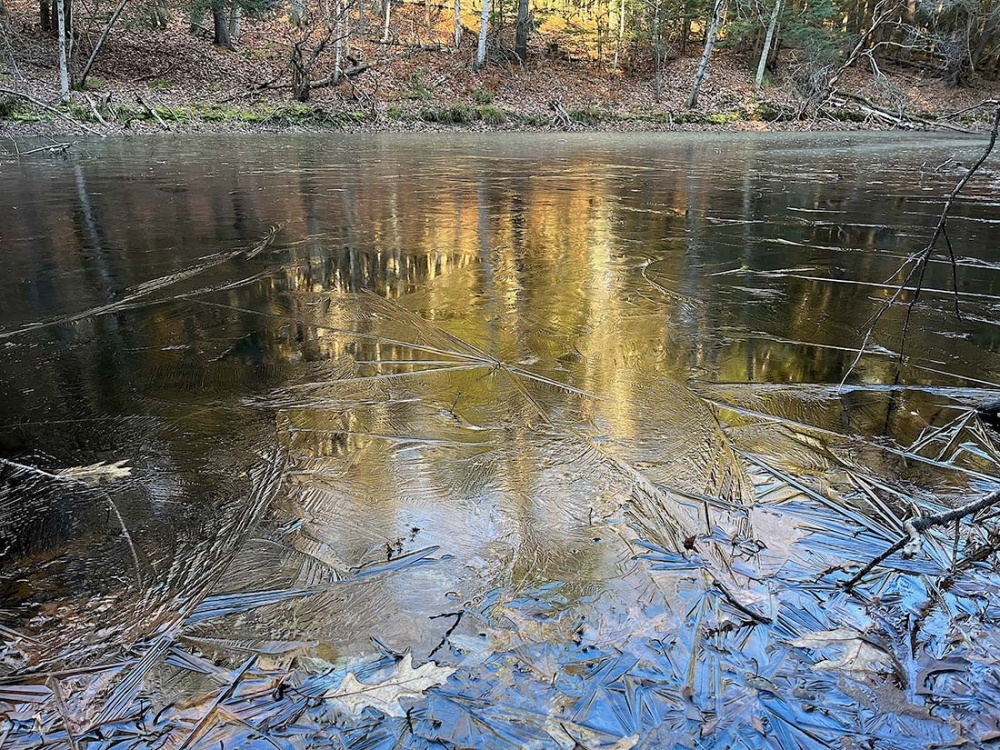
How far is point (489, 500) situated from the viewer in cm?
227

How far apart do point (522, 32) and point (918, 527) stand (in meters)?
31.4

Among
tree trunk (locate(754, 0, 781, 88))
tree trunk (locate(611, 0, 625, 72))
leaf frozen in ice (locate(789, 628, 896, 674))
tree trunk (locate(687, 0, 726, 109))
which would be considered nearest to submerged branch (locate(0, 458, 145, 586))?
leaf frozen in ice (locate(789, 628, 896, 674))

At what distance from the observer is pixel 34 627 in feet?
5.66

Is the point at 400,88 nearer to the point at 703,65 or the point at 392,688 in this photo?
the point at 703,65

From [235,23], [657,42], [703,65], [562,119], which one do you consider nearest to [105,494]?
[562,119]

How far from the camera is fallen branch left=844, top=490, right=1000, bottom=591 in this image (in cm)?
160

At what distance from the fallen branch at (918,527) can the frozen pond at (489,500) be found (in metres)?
0.04

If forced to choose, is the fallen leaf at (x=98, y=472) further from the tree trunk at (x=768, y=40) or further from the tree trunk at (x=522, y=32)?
the tree trunk at (x=768, y=40)

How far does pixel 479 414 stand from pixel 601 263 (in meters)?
2.85

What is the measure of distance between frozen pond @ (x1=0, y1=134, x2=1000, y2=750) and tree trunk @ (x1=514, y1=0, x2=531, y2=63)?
1068 inches

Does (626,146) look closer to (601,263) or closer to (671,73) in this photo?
(601,263)

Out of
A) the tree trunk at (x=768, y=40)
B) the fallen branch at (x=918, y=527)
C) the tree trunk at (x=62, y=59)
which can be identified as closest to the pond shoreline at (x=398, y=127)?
the tree trunk at (x=62, y=59)

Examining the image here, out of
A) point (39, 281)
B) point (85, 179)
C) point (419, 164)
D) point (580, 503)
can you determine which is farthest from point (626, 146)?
point (580, 503)

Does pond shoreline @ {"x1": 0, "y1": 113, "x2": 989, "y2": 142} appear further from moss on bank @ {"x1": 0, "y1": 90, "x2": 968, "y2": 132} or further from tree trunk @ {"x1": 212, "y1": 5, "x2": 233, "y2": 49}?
tree trunk @ {"x1": 212, "y1": 5, "x2": 233, "y2": 49}
